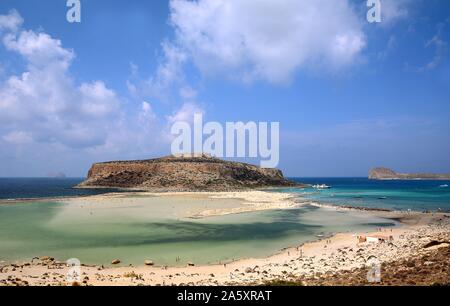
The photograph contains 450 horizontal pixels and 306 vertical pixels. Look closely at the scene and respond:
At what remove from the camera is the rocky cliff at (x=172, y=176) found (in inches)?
4626

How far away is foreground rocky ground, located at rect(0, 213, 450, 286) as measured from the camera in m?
14.7

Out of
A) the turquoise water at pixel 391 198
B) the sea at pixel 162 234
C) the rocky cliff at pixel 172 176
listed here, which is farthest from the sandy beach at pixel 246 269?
the rocky cliff at pixel 172 176

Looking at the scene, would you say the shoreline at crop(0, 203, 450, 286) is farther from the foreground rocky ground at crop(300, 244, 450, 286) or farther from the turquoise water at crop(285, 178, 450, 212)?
the turquoise water at crop(285, 178, 450, 212)

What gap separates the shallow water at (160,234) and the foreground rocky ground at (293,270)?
2.01m

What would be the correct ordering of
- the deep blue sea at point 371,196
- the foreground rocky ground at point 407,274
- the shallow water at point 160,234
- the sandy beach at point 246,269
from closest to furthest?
the foreground rocky ground at point 407,274, the sandy beach at point 246,269, the shallow water at point 160,234, the deep blue sea at point 371,196

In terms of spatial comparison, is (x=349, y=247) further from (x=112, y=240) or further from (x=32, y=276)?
(x=32, y=276)

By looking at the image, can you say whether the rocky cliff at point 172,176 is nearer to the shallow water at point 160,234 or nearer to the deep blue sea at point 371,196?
the deep blue sea at point 371,196

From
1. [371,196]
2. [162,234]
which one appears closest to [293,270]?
[162,234]

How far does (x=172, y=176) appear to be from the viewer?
122375mm

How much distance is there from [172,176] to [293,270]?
107m

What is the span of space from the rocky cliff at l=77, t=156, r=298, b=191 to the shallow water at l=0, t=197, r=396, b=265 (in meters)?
72.6

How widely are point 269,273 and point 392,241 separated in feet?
43.0
